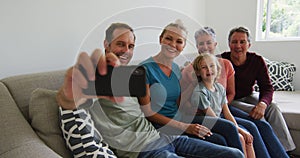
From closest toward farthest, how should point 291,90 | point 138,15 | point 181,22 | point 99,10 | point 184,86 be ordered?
point 138,15 < point 181,22 < point 184,86 < point 99,10 < point 291,90

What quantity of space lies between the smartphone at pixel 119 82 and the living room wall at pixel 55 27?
1.20 feet

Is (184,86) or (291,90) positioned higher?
(184,86)

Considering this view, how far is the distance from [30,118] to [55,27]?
585 mm

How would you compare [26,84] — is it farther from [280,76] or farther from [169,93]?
[280,76]

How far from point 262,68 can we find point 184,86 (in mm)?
Result: 660

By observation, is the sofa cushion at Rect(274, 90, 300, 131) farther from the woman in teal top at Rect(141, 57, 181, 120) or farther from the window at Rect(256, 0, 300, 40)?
the woman in teal top at Rect(141, 57, 181, 120)

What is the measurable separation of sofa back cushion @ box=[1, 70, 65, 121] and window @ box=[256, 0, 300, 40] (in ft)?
7.57

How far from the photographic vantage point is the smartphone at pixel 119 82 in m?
0.51

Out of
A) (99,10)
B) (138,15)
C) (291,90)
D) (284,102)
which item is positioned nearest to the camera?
(138,15)

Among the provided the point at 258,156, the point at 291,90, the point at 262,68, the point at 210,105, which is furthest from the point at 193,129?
the point at 291,90

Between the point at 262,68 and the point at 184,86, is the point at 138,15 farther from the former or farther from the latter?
the point at 262,68

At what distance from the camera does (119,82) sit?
0.53 m

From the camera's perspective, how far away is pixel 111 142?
3.17ft

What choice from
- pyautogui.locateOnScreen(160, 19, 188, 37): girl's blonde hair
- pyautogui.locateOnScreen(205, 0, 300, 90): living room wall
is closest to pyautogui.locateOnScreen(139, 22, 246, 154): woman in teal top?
pyautogui.locateOnScreen(160, 19, 188, 37): girl's blonde hair
